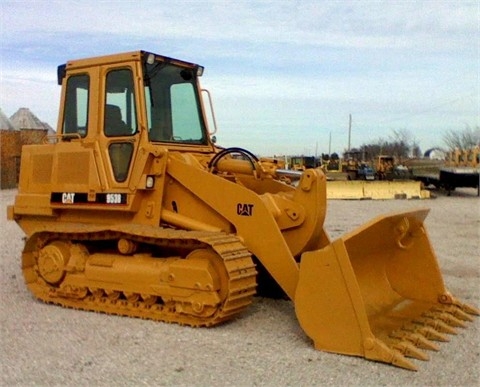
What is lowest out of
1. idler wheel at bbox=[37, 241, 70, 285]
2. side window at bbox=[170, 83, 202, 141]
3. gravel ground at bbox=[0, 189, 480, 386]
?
gravel ground at bbox=[0, 189, 480, 386]

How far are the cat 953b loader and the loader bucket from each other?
0.01m

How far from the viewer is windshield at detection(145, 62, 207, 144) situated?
7430 millimetres

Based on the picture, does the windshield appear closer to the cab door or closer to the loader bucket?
the cab door

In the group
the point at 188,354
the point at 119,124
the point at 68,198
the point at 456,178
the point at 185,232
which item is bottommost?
the point at 188,354

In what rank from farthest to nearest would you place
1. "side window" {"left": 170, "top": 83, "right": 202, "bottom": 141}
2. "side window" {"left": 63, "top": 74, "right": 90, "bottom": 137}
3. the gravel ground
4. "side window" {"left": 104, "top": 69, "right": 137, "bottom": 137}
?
1. "side window" {"left": 170, "top": 83, "right": 202, "bottom": 141}
2. "side window" {"left": 63, "top": 74, "right": 90, "bottom": 137}
3. "side window" {"left": 104, "top": 69, "right": 137, "bottom": 137}
4. the gravel ground

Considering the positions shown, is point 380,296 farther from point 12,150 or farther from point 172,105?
point 12,150

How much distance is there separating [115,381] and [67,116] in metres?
4.12

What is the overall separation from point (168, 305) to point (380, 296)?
230 centimetres

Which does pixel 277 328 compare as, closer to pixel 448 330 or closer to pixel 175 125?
pixel 448 330

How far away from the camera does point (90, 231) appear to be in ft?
22.7

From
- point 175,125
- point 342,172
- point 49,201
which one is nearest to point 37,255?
point 49,201

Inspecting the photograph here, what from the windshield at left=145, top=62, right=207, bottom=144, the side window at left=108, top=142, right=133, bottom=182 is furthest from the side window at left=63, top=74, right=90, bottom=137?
the windshield at left=145, top=62, right=207, bottom=144

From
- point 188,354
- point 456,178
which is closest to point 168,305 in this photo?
point 188,354

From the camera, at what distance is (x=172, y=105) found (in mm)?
7898
